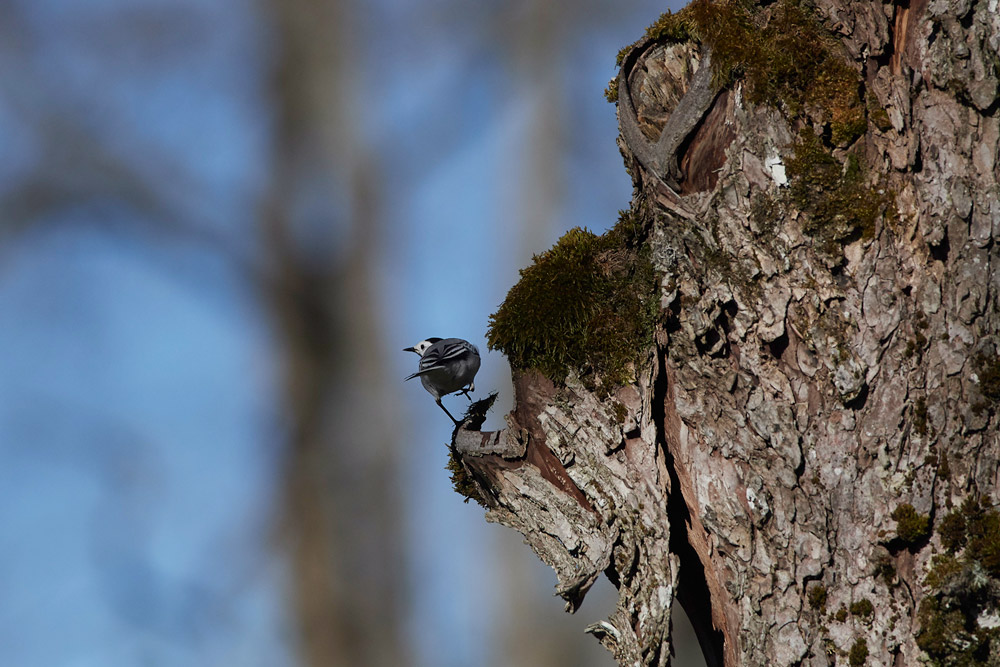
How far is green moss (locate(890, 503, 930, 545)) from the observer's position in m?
1.89

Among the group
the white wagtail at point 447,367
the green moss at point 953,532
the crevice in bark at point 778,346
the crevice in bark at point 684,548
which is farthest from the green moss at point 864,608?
the white wagtail at point 447,367

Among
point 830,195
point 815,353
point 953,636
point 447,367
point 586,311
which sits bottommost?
point 953,636

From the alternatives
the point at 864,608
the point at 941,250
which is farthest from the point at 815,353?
the point at 864,608

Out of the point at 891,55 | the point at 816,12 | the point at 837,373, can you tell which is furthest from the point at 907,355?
the point at 816,12

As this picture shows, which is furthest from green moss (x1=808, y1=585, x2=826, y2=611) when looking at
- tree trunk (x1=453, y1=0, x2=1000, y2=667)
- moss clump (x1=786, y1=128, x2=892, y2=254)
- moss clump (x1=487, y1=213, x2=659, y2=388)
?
moss clump (x1=786, y1=128, x2=892, y2=254)

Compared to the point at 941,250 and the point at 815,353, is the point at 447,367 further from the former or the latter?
the point at 941,250

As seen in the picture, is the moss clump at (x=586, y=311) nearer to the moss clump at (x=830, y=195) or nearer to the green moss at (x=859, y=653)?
the moss clump at (x=830, y=195)

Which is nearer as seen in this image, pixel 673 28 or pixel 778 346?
pixel 778 346

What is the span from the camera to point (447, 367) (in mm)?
3941

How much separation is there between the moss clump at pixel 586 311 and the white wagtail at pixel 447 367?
1.50m

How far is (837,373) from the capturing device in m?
1.98

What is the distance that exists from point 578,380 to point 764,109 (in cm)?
93

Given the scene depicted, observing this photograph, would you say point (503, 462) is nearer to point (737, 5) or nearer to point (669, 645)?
point (669, 645)

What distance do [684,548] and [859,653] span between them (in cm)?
54
